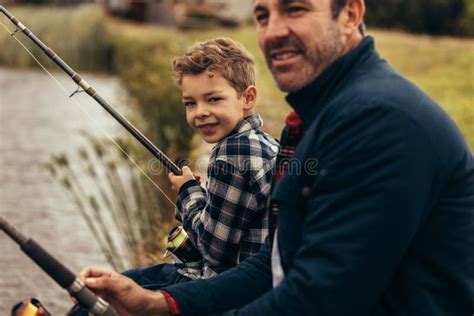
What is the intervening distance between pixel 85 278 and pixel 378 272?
29.8 inches

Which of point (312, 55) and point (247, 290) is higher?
point (312, 55)

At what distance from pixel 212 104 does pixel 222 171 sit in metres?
0.32

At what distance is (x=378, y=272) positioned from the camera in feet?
5.88

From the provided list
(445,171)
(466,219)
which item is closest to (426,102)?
(445,171)

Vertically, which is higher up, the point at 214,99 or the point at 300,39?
the point at 300,39

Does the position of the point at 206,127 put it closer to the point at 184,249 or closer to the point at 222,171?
the point at 222,171

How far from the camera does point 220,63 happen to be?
2932mm

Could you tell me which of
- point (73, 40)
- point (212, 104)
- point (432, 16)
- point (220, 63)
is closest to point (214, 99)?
point (212, 104)

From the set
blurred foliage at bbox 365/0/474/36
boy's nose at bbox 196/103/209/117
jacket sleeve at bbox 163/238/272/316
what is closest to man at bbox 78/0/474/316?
jacket sleeve at bbox 163/238/272/316

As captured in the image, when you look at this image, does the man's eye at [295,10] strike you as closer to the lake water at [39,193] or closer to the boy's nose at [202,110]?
the boy's nose at [202,110]

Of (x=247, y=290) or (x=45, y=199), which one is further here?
(x=45, y=199)

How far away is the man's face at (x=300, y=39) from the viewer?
195 centimetres

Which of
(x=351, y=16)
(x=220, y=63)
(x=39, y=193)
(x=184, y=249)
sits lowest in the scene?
(x=39, y=193)

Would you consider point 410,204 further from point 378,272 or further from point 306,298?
point 306,298
